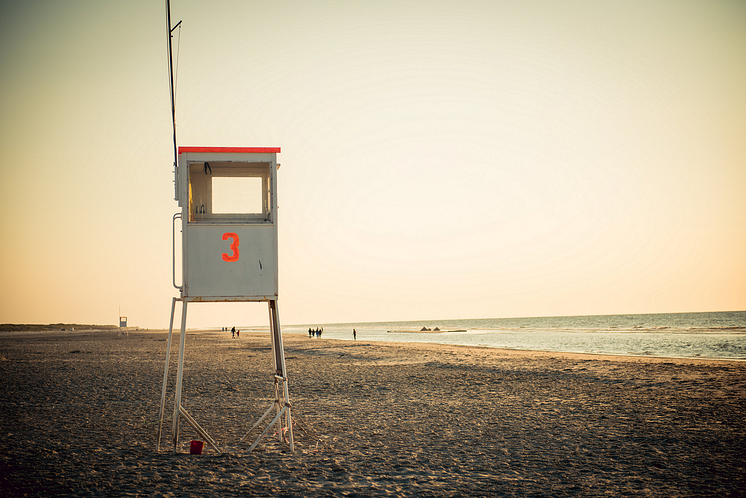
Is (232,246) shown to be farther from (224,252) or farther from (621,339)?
(621,339)

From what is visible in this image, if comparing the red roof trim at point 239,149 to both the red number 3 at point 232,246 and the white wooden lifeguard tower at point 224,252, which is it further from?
the red number 3 at point 232,246

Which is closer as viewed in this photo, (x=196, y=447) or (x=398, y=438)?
(x=196, y=447)

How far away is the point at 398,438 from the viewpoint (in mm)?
8711

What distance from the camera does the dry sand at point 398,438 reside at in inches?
240

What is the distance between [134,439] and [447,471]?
18.4ft

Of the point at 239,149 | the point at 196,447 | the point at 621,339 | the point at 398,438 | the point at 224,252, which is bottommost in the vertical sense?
the point at 621,339

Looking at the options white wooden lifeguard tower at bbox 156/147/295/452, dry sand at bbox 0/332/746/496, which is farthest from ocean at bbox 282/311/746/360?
white wooden lifeguard tower at bbox 156/147/295/452

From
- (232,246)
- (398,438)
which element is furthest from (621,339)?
(232,246)

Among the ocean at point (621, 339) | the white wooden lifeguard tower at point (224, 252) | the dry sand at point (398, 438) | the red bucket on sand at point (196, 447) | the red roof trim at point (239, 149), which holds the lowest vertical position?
the ocean at point (621, 339)

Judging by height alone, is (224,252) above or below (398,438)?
above

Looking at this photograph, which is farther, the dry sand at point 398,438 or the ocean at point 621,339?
the ocean at point 621,339

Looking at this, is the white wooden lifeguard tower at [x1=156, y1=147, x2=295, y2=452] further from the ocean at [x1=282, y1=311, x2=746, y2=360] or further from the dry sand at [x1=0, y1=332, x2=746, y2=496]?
the ocean at [x1=282, y1=311, x2=746, y2=360]

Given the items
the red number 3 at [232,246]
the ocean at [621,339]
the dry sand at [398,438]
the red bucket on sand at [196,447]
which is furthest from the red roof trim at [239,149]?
the ocean at [621,339]

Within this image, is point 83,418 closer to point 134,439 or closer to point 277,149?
point 134,439
